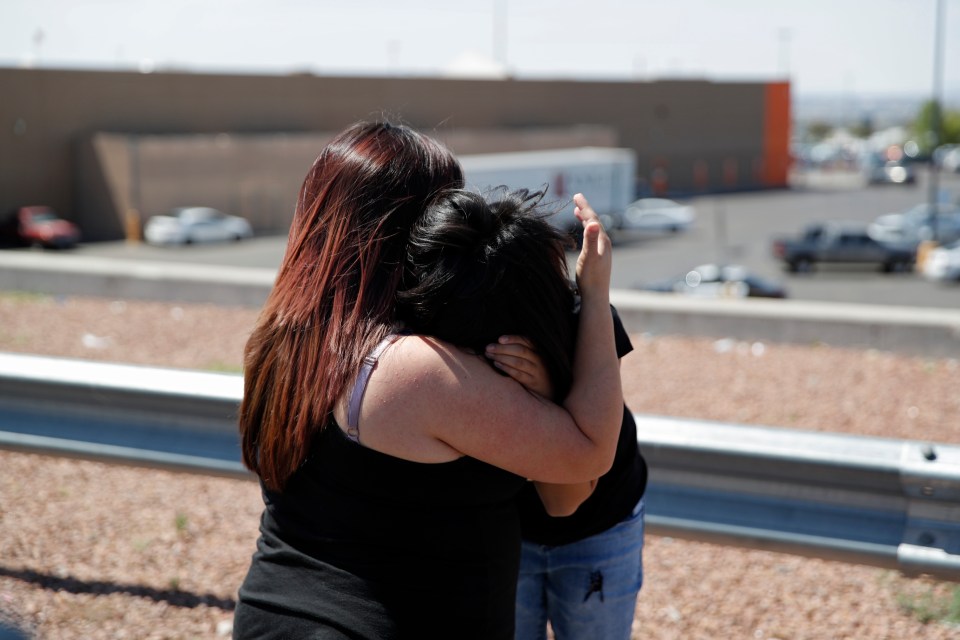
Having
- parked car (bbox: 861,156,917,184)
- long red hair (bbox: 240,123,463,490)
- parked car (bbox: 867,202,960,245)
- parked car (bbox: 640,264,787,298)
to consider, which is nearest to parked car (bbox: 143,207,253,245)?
parked car (bbox: 640,264,787,298)

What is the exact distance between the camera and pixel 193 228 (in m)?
38.9

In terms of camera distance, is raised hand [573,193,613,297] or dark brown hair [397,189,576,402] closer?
dark brown hair [397,189,576,402]

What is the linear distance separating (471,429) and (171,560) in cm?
270

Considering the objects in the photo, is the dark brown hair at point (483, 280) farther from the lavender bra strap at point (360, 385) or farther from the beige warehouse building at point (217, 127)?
the beige warehouse building at point (217, 127)

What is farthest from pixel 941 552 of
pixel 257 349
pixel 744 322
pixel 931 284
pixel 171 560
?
pixel 931 284

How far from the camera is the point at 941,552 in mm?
2871

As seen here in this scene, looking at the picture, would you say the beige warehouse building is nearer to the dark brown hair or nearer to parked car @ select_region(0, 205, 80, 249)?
parked car @ select_region(0, 205, 80, 249)

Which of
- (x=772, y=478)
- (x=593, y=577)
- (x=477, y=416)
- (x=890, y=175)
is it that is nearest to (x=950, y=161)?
(x=890, y=175)

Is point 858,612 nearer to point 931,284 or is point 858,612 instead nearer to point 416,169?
point 416,169

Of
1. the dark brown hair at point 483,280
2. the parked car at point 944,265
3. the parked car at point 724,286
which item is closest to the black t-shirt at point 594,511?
the dark brown hair at point 483,280

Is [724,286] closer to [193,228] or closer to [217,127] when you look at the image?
[193,228]

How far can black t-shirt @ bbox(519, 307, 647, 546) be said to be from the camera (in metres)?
2.42

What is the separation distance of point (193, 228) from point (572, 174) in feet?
46.7

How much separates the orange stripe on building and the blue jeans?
7334 centimetres
